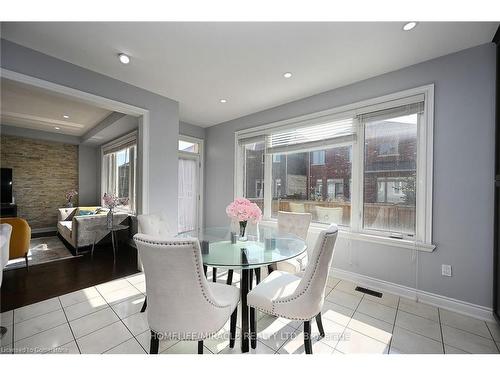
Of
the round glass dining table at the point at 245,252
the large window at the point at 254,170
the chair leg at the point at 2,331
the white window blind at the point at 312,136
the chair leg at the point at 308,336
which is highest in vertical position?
the white window blind at the point at 312,136

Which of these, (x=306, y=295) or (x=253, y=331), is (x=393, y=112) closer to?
(x=306, y=295)

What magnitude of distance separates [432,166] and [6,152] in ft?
26.8

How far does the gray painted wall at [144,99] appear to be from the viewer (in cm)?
207

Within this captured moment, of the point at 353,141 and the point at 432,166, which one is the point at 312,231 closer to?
the point at 353,141

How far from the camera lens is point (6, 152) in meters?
4.99

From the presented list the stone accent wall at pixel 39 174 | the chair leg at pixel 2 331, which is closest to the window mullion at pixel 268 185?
the chair leg at pixel 2 331

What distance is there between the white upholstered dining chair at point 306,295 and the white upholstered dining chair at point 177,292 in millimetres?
324

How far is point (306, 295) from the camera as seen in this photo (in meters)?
1.37

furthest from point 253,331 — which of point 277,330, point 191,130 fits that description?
point 191,130

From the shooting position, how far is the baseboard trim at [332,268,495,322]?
197cm

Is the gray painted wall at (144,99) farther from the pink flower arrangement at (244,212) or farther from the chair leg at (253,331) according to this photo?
the chair leg at (253,331)

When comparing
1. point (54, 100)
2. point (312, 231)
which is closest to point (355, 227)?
point (312, 231)

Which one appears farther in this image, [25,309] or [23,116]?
[23,116]

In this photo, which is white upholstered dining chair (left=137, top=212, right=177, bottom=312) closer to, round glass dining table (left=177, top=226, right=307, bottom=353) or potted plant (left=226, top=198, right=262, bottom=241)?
round glass dining table (left=177, top=226, right=307, bottom=353)
